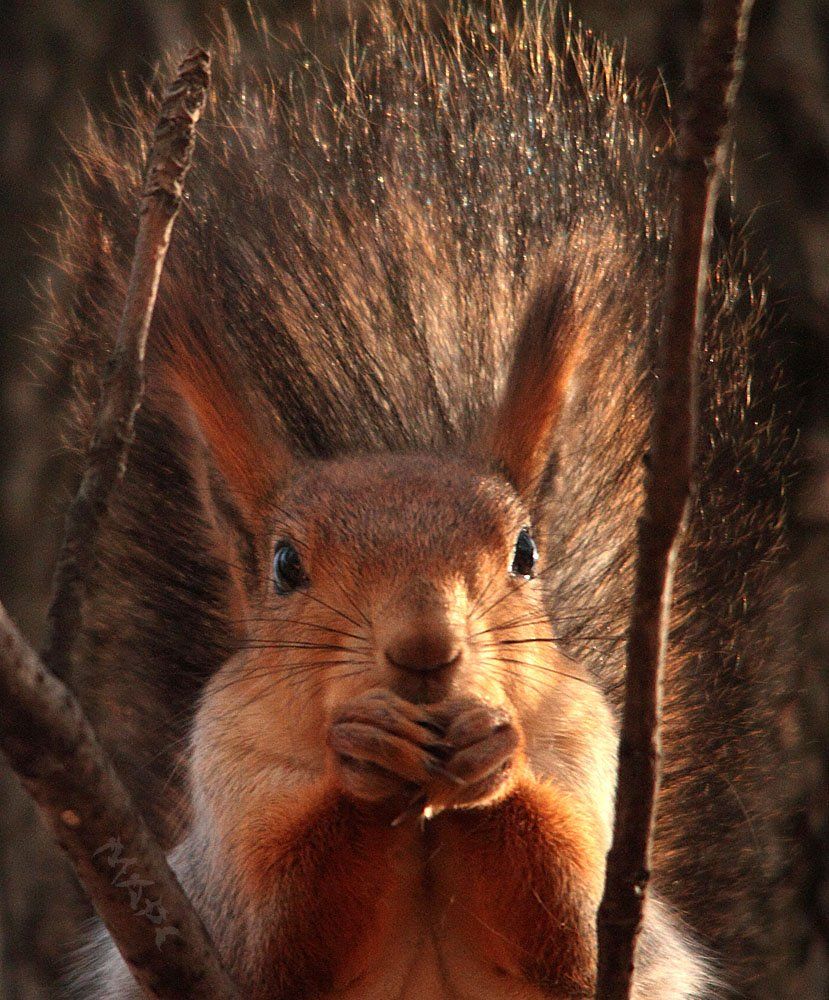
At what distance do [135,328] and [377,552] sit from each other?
432 mm

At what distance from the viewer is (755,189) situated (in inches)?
91.6

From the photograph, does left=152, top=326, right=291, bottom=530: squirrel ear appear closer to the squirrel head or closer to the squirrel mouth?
the squirrel head

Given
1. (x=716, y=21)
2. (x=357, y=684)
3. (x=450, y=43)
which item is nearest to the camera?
(x=716, y=21)

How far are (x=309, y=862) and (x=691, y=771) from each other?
914 mm

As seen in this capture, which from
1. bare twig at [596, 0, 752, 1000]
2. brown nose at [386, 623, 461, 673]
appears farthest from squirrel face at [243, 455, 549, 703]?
bare twig at [596, 0, 752, 1000]

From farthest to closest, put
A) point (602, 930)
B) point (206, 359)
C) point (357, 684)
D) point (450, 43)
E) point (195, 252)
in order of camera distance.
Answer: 1. point (450, 43)
2. point (195, 252)
3. point (206, 359)
4. point (357, 684)
5. point (602, 930)

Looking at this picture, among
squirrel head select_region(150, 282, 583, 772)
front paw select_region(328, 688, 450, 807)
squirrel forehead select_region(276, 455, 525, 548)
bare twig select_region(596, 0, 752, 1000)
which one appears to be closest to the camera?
bare twig select_region(596, 0, 752, 1000)

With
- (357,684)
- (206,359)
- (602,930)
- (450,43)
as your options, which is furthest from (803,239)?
(602,930)

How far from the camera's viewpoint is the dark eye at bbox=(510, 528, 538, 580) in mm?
1674

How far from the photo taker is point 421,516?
1620 millimetres

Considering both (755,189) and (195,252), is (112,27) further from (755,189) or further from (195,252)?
(755,189)

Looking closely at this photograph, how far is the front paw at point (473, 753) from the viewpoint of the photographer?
1348 millimetres

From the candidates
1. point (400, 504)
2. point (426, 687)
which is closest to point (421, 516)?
point (400, 504)

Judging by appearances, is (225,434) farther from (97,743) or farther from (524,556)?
(97,743)
